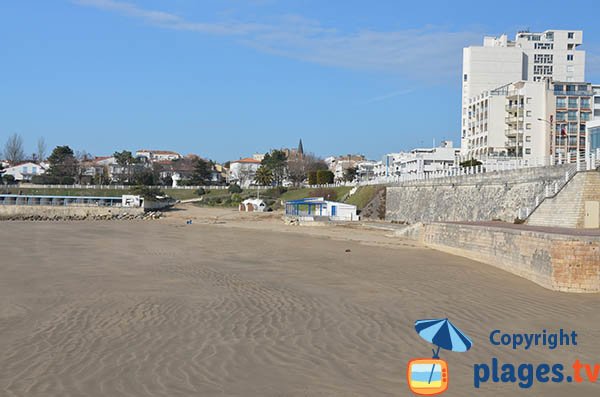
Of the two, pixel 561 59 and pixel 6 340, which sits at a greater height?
pixel 561 59

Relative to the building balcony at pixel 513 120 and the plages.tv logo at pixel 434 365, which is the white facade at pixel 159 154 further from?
the plages.tv logo at pixel 434 365

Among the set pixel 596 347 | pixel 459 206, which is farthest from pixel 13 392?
pixel 459 206

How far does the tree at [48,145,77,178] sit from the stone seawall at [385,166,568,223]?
80.8 meters

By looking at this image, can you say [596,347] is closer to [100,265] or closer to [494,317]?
[494,317]

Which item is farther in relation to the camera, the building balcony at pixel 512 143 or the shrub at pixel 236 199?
the shrub at pixel 236 199

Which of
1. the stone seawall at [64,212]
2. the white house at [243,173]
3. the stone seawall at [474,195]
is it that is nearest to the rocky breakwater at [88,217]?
the stone seawall at [64,212]

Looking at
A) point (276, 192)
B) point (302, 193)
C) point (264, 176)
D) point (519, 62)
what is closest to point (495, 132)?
point (519, 62)

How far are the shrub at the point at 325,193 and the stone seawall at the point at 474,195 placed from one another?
19.9 meters

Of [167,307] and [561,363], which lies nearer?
[561,363]

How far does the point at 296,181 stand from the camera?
119938 mm

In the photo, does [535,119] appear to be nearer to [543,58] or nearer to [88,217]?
[543,58]

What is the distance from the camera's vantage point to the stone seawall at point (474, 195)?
30.8m

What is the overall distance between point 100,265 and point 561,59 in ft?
272

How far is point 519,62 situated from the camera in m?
84.1
